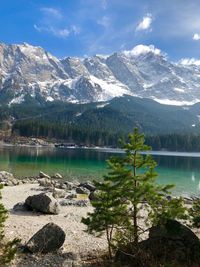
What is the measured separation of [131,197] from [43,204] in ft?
57.1

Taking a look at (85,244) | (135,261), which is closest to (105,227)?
(135,261)

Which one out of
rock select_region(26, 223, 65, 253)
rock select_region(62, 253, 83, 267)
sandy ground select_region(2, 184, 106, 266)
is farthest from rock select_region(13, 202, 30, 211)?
rock select_region(62, 253, 83, 267)

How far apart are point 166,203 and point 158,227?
149 centimetres

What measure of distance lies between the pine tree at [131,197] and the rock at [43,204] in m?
15.1

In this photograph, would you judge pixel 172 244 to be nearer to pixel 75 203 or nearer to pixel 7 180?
pixel 75 203

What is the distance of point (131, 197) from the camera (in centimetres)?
1731

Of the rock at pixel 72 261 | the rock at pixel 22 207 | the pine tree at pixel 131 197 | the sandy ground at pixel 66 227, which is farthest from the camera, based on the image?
the rock at pixel 22 207

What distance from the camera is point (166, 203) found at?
17.8 metres

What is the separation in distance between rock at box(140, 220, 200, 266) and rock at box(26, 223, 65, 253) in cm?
556

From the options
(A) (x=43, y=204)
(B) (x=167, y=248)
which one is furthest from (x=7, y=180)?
(B) (x=167, y=248)

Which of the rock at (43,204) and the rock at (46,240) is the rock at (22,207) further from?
the rock at (46,240)

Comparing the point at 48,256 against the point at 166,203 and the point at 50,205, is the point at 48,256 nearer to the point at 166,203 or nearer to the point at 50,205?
the point at 166,203

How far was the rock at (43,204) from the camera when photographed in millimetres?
32978

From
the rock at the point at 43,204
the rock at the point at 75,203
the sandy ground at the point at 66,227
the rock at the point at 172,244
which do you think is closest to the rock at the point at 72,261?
the sandy ground at the point at 66,227
